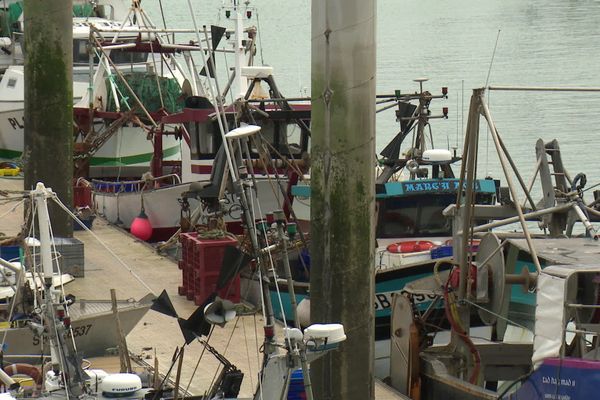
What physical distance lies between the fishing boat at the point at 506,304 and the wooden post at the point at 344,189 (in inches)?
50.7

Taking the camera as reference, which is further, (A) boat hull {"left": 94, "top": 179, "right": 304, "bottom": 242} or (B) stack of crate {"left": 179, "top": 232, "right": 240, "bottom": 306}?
(A) boat hull {"left": 94, "top": 179, "right": 304, "bottom": 242}

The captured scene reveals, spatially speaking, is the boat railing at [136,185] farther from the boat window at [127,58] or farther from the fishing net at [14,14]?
the fishing net at [14,14]

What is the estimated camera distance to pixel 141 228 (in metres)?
22.6

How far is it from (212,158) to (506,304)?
9740 millimetres

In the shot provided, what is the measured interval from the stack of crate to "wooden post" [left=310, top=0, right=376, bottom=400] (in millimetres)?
4124

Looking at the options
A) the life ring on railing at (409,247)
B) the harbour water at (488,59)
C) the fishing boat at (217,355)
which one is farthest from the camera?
the harbour water at (488,59)

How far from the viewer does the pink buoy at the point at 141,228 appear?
22.6 m

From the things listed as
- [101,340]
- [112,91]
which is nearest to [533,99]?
[112,91]

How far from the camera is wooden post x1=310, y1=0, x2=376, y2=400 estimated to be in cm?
1125

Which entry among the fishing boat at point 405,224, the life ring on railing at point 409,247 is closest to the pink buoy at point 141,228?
the fishing boat at point 405,224

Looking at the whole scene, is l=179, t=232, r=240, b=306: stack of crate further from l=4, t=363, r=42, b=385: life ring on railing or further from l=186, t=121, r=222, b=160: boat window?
l=186, t=121, r=222, b=160: boat window

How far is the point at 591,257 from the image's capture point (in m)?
12.0

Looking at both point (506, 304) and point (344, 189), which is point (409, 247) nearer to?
point (506, 304)

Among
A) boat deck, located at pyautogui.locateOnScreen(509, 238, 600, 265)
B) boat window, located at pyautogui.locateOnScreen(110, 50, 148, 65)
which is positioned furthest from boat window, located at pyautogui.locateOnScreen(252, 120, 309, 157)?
boat window, located at pyautogui.locateOnScreen(110, 50, 148, 65)
